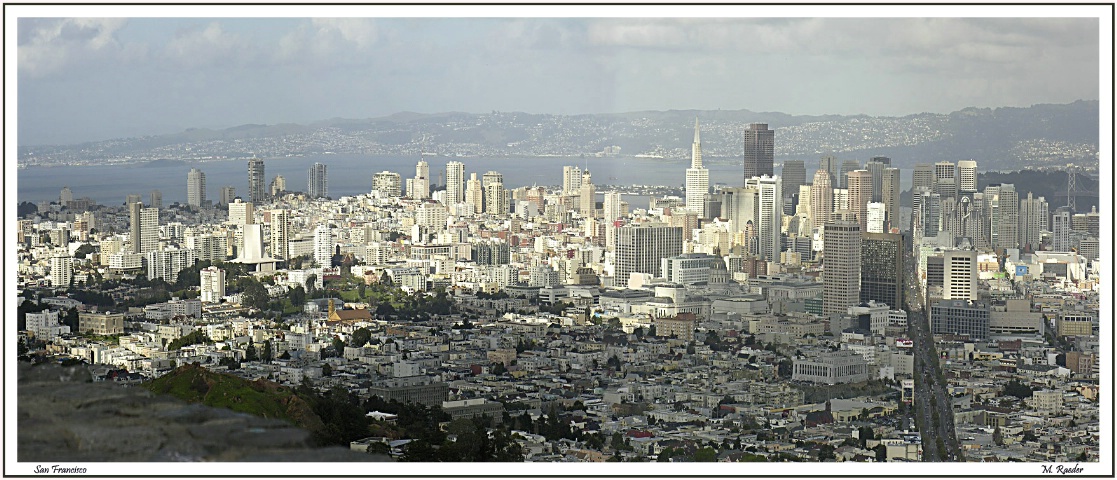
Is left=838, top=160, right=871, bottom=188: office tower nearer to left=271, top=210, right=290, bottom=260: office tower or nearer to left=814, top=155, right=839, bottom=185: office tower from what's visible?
left=814, top=155, right=839, bottom=185: office tower

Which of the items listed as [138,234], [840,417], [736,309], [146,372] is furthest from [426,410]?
[138,234]

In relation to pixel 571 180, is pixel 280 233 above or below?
below

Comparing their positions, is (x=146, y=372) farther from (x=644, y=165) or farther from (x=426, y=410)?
(x=644, y=165)

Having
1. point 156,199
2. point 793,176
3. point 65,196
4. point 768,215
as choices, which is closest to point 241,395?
point 65,196

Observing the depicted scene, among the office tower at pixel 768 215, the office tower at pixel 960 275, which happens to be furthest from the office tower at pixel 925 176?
the office tower at pixel 768 215

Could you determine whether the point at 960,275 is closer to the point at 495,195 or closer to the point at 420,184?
the point at 495,195

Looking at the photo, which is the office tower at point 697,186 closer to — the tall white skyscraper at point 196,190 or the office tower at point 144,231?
the tall white skyscraper at point 196,190
